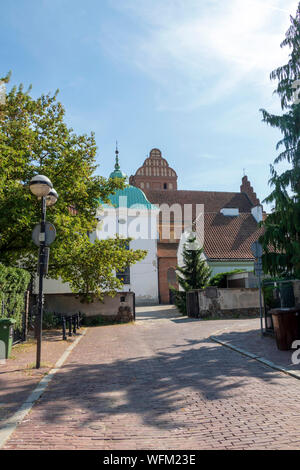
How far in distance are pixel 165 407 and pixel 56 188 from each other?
11452 millimetres

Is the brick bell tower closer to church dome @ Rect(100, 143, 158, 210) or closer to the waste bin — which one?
church dome @ Rect(100, 143, 158, 210)

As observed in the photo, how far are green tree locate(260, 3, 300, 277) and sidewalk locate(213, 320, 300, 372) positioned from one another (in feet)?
7.66

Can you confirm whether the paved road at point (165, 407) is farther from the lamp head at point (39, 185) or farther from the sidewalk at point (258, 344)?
the lamp head at point (39, 185)

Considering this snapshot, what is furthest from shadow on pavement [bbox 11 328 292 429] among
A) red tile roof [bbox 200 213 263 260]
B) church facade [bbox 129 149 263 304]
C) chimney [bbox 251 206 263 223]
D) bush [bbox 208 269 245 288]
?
chimney [bbox 251 206 263 223]

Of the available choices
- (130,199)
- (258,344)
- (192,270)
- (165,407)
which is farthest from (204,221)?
(165,407)

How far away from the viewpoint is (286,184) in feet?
41.0

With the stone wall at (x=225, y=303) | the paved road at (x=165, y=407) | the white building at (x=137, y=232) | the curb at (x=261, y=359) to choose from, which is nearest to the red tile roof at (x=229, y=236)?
the white building at (x=137, y=232)

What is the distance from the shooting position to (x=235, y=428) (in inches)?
166

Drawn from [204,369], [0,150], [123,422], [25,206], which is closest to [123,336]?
[25,206]

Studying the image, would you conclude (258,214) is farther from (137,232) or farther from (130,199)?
(130,199)

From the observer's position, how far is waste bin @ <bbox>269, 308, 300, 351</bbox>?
929 centimetres

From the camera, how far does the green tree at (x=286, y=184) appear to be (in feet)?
39.5

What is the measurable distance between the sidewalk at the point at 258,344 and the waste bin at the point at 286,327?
208mm

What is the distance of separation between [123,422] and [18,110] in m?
14.7
